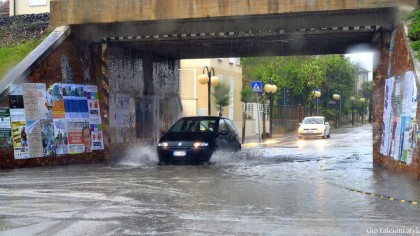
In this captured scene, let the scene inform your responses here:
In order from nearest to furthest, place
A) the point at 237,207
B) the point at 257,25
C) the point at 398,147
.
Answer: the point at 237,207, the point at 398,147, the point at 257,25

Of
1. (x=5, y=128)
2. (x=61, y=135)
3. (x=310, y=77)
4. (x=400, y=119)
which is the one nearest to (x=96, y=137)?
(x=61, y=135)

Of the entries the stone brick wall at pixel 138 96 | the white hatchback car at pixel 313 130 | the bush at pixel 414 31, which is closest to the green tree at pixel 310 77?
the white hatchback car at pixel 313 130

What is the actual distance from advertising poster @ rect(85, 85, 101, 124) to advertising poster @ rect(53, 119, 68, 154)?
4.25 ft

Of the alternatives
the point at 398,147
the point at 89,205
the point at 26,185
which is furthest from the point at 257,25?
the point at 89,205

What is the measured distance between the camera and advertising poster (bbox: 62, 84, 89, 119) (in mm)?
18297

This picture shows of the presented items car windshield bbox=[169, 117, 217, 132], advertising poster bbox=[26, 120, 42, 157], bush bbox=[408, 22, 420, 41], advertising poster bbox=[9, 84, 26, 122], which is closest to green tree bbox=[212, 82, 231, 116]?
car windshield bbox=[169, 117, 217, 132]

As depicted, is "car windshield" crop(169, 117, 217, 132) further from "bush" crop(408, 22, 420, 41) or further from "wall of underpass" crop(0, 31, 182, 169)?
"bush" crop(408, 22, 420, 41)

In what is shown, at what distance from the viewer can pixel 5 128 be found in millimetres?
16047

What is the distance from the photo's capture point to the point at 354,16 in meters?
16.9

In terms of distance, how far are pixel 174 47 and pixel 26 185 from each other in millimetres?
10618

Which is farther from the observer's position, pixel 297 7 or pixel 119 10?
pixel 119 10

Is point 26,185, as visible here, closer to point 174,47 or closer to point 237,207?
point 237,207

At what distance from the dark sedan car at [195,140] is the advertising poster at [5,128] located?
13.8 ft

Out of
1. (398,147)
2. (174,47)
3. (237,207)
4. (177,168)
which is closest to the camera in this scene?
(237,207)
